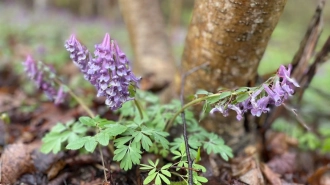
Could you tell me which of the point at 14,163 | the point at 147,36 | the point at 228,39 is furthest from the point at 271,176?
the point at 147,36

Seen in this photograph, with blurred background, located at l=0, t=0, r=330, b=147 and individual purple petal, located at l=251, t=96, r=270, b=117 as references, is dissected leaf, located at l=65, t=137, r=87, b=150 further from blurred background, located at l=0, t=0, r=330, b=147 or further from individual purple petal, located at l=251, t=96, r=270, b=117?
blurred background, located at l=0, t=0, r=330, b=147

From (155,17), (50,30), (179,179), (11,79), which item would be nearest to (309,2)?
(50,30)

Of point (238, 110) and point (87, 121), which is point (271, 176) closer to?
point (238, 110)

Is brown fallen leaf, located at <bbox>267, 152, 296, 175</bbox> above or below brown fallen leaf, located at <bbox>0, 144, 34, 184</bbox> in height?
below

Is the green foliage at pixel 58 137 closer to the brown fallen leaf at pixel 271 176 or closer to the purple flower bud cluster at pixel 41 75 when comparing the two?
the purple flower bud cluster at pixel 41 75

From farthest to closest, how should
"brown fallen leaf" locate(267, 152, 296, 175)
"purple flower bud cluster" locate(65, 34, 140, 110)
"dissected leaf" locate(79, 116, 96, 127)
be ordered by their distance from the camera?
1. "brown fallen leaf" locate(267, 152, 296, 175)
2. "dissected leaf" locate(79, 116, 96, 127)
3. "purple flower bud cluster" locate(65, 34, 140, 110)

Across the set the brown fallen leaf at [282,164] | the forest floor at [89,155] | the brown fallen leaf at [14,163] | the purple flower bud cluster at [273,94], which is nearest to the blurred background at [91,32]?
the forest floor at [89,155]

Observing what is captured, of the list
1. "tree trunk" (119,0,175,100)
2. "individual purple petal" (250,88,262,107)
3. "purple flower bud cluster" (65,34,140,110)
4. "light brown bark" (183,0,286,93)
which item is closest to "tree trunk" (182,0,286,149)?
"light brown bark" (183,0,286,93)

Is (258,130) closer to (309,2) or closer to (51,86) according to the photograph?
(51,86)
